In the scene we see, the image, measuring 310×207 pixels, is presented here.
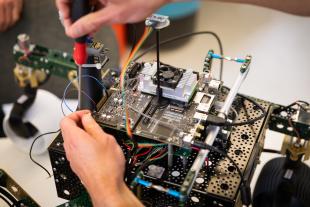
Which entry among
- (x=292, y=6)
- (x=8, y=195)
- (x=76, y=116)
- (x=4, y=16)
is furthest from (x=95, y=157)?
(x=4, y=16)

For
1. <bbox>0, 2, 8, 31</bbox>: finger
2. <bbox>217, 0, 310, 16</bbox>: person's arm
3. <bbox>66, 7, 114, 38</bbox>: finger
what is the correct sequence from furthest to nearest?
<bbox>0, 2, 8, 31</bbox>: finger
<bbox>217, 0, 310, 16</bbox>: person's arm
<bbox>66, 7, 114, 38</bbox>: finger

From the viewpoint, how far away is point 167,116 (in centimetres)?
103

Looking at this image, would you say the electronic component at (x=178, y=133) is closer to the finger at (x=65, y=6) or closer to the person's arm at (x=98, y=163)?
the person's arm at (x=98, y=163)

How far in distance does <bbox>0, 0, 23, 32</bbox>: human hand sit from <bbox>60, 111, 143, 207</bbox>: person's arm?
1.03m

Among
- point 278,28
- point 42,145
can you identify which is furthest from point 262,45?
point 42,145

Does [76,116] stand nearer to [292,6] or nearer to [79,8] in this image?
[79,8]

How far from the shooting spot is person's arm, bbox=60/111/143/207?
3.00ft

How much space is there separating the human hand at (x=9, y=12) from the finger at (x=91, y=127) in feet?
3.37

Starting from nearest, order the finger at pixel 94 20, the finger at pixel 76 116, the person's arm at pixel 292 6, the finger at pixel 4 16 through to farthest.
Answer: the finger at pixel 94 20, the finger at pixel 76 116, the person's arm at pixel 292 6, the finger at pixel 4 16

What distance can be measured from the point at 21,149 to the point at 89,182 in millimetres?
657

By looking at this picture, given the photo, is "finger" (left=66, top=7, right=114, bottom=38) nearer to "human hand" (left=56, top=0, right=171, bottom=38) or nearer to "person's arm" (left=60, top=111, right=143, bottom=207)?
"human hand" (left=56, top=0, right=171, bottom=38)

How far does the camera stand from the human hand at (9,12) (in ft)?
5.95

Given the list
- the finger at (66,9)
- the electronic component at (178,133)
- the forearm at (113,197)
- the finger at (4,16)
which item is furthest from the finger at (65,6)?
the finger at (4,16)

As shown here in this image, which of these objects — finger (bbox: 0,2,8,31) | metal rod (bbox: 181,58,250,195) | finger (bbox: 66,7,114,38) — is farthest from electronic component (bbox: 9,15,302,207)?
finger (bbox: 0,2,8,31)
